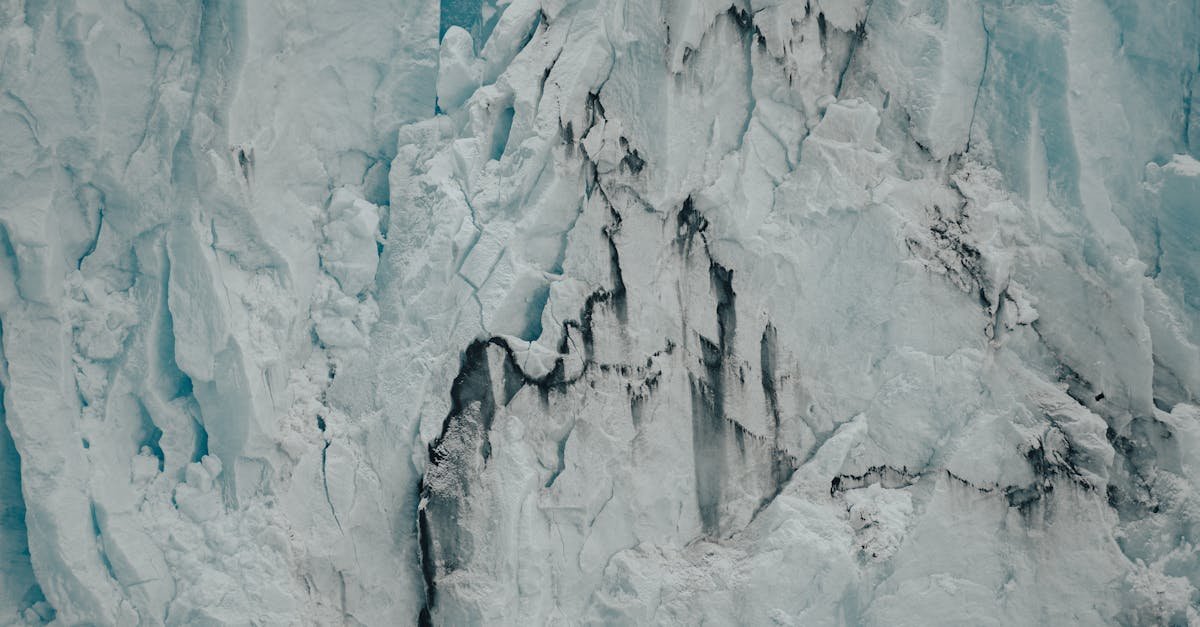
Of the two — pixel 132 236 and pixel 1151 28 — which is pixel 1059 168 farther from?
pixel 132 236

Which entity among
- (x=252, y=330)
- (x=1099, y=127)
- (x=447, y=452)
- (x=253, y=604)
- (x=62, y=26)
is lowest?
(x=253, y=604)

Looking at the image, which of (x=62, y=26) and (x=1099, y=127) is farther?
(x=1099, y=127)

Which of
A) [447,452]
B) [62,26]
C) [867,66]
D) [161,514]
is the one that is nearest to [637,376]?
[447,452]

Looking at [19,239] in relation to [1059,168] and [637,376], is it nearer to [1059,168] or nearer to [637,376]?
[637,376]

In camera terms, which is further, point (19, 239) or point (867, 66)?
point (867, 66)

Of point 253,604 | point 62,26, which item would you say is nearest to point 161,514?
point 253,604

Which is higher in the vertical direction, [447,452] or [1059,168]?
[1059,168]
